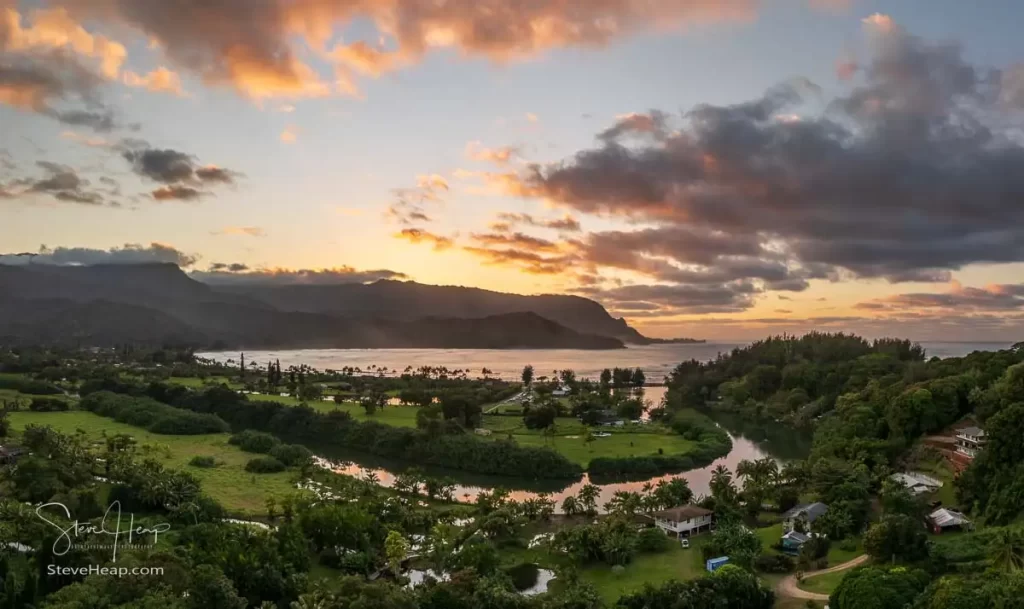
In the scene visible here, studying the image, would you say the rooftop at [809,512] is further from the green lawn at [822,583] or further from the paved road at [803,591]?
the green lawn at [822,583]

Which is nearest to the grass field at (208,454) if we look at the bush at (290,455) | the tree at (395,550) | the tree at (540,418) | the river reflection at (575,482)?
the bush at (290,455)

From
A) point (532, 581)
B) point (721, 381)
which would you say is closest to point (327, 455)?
point (532, 581)

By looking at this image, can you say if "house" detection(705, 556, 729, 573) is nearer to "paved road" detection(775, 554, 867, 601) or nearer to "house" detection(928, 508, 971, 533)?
"paved road" detection(775, 554, 867, 601)

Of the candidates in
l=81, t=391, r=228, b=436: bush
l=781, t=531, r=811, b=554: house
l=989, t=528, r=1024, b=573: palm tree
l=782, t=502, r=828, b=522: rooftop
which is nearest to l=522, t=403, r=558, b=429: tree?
l=81, t=391, r=228, b=436: bush

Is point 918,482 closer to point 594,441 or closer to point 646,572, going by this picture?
point 646,572

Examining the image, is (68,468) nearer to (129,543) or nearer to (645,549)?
(129,543)

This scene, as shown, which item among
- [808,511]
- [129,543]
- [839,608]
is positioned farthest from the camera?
[808,511]
